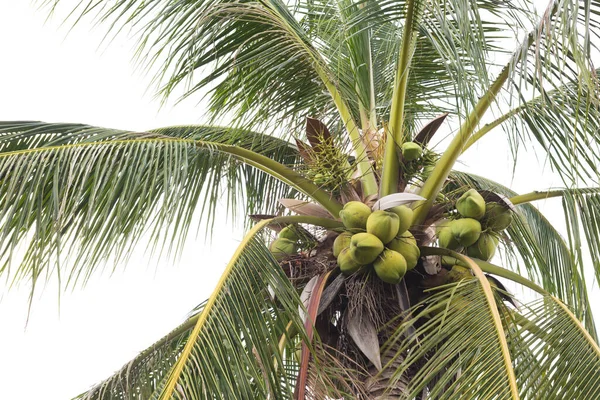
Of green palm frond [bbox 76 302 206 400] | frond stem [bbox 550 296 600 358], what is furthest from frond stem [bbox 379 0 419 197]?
green palm frond [bbox 76 302 206 400]

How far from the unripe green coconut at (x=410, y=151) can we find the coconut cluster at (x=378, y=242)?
342 mm

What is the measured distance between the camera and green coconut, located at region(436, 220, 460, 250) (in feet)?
13.2

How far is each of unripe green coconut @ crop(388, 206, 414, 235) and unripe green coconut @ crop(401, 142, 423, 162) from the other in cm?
34

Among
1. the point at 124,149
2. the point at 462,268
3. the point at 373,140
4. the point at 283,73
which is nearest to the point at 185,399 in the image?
the point at 124,149

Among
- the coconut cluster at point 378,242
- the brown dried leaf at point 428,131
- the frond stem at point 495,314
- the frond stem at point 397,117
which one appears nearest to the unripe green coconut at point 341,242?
the coconut cluster at point 378,242

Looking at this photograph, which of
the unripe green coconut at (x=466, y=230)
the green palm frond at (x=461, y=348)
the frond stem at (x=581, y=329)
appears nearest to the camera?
the green palm frond at (x=461, y=348)

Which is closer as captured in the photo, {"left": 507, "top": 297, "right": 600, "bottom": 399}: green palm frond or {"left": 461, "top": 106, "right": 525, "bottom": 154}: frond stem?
{"left": 507, "top": 297, "right": 600, "bottom": 399}: green palm frond

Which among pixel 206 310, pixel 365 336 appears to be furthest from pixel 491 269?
pixel 206 310

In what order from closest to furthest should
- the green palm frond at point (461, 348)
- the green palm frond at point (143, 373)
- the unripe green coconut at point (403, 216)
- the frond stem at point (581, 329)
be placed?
the green palm frond at point (461, 348) < the frond stem at point (581, 329) < the unripe green coconut at point (403, 216) < the green palm frond at point (143, 373)

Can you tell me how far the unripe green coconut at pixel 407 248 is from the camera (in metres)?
3.86

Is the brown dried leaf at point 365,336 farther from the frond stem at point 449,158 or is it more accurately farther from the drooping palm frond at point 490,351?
the frond stem at point 449,158

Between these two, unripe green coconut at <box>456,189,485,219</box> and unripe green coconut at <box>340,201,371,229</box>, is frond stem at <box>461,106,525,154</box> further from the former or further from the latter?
unripe green coconut at <box>340,201,371,229</box>

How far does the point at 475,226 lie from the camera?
3.97m

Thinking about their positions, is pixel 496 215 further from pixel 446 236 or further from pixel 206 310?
pixel 206 310
